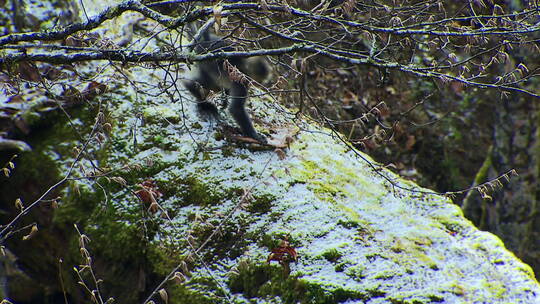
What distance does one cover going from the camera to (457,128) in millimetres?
7695

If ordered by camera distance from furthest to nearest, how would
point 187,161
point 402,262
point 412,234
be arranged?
point 187,161, point 412,234, point 402,262

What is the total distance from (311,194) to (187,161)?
1073mm

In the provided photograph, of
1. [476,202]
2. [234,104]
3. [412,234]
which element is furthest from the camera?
[476,202]

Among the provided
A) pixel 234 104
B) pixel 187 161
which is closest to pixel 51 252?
pixel 187 161

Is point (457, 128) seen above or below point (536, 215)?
above

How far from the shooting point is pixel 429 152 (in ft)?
24.0

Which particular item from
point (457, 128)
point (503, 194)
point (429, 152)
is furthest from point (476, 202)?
point (457, 128)

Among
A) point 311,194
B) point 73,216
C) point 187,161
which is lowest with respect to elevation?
point 73,216

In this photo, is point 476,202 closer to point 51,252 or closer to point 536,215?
point 536,215

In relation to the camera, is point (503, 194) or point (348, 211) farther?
point (503, 194)

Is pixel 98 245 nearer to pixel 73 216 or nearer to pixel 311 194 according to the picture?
pixel 73 216

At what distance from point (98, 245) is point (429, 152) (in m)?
5.88

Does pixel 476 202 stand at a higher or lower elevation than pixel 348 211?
higher

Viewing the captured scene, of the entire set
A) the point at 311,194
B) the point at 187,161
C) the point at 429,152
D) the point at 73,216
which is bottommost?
the point at 73,216
